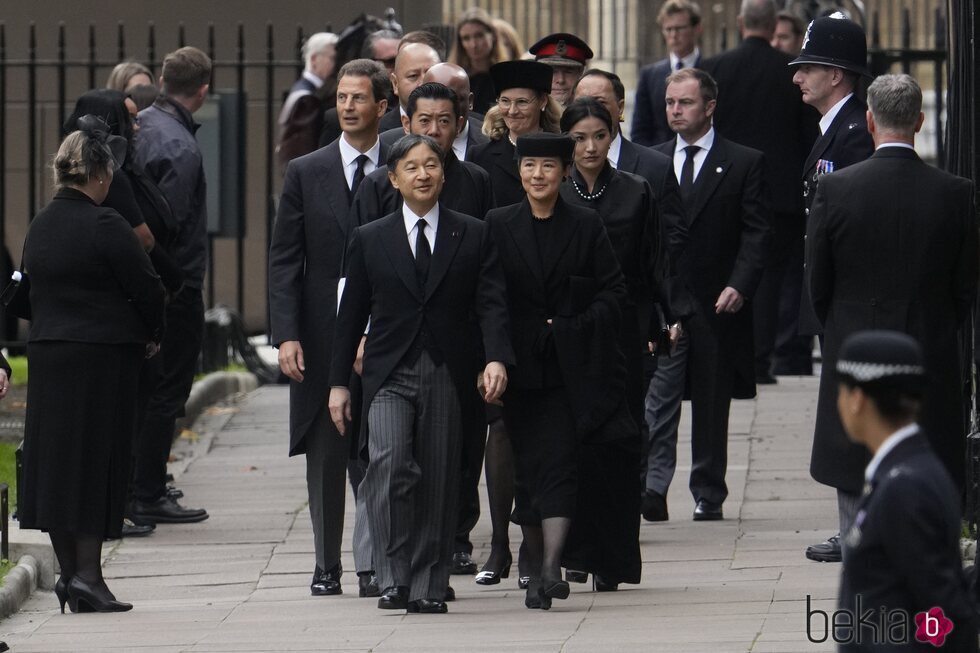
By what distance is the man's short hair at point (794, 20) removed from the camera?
13.4 metres

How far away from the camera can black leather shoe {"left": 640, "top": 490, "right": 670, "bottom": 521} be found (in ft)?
30.6

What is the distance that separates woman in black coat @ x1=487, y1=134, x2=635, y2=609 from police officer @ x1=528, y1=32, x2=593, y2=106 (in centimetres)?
197

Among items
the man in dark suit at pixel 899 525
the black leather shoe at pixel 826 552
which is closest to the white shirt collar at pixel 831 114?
the black leather shoe at pixel 826 552

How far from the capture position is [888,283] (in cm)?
714

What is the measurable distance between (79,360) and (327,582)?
4.24 ft

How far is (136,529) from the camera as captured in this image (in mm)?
9586

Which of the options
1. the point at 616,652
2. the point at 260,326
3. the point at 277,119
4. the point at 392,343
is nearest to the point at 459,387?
the point at 392,343

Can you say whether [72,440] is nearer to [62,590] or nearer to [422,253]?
[62,590]

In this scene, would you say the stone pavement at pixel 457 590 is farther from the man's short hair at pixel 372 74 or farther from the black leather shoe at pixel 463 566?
the man's short hair at pixel 372 74

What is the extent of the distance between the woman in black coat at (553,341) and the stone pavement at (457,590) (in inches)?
17.2

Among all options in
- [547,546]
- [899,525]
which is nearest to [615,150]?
[547,546]

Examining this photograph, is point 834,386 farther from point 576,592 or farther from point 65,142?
point 65,142

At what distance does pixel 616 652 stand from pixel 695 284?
352 cm

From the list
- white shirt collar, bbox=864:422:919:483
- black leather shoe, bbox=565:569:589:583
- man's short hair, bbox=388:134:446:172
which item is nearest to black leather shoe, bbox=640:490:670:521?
black leather shoe, bbox=565:569:589:583
